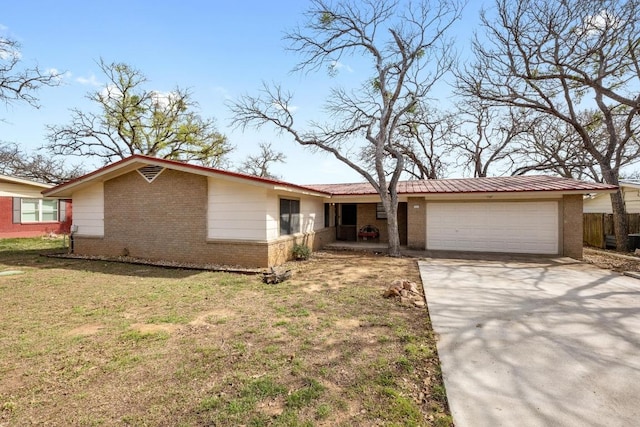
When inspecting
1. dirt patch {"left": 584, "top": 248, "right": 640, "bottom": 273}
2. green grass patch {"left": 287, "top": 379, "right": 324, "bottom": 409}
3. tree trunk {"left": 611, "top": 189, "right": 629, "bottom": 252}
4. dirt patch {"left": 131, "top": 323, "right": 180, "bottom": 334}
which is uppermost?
tree trunk {"left": 611, "top": 189, "right": 629, "bottom": 252}

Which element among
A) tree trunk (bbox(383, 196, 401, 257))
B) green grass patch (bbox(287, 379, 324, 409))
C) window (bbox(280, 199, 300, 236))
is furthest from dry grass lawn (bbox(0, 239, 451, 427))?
tree trunk (bbox(383, 196, 401, 257))

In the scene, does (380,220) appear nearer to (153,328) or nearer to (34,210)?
(153,328)

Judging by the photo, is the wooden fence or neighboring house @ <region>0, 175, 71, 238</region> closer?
the wooden fence

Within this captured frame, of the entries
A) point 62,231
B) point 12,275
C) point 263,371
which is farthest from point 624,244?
point 62,231

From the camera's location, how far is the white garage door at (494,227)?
11203 millimetres

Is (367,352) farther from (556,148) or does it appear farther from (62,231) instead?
(556,148)

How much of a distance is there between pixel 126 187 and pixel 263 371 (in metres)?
9.76

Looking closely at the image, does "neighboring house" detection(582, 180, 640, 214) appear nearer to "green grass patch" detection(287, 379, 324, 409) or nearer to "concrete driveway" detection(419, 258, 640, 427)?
"concrete driveway" detection(419, 258, 640, 427)

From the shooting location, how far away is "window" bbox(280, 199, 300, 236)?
9.80 m

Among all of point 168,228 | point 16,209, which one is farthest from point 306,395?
point 16,209

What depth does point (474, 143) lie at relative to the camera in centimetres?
2586

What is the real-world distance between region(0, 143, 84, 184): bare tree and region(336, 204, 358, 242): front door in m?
23.0

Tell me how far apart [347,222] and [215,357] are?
1317 centimetres

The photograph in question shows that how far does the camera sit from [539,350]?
3.61 metres
